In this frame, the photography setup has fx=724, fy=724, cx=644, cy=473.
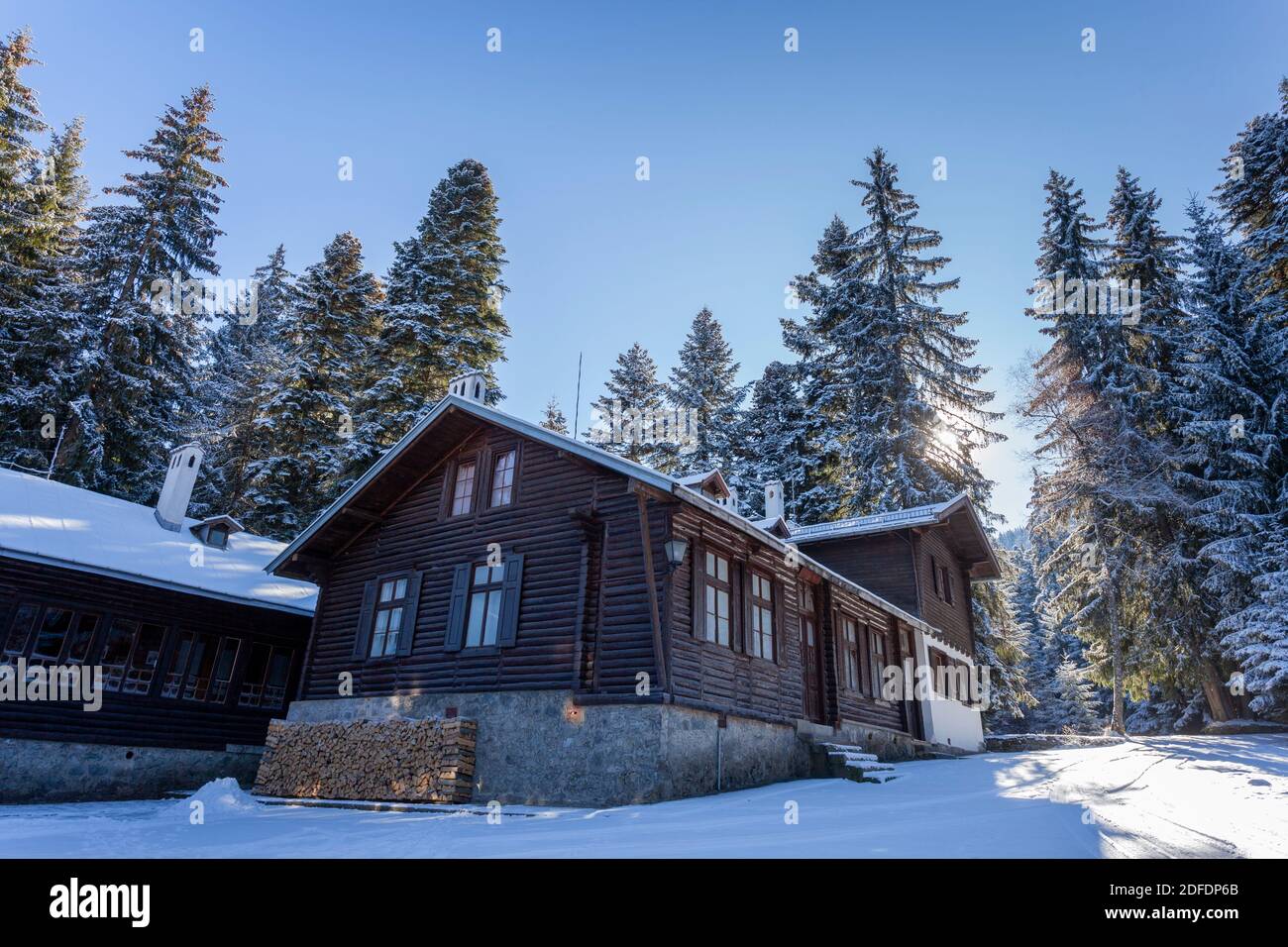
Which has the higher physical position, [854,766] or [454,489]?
[454,489]

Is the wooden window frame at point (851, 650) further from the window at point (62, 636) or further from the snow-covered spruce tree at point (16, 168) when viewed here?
the snow-covered spruce tree at point (16, 168)

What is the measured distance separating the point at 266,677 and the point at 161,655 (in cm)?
279

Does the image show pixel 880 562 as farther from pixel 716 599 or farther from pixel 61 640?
pixel 61 640

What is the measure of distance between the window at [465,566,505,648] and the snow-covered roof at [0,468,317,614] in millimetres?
7679

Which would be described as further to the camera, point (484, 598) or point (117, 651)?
point (117, 651)

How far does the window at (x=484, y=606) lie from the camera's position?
1399cm

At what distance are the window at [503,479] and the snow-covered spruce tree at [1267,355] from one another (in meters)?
21.7

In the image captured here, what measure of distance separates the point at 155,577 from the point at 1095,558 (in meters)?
29.1

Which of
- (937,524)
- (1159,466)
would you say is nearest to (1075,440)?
(1159,466)

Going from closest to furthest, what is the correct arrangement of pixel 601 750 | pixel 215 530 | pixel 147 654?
1. pixel 601 750
2. pixel 147 654
3. pixel 215 530

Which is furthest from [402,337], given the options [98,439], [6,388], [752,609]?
[752,609]

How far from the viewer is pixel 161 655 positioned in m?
17.6

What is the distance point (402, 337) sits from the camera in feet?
93.3
